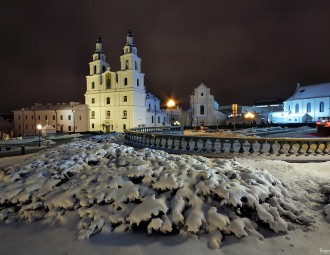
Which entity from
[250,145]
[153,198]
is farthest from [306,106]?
[153,198]

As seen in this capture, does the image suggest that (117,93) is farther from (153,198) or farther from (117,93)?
(153,198)

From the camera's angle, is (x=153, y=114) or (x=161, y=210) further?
(x=153, y=114)

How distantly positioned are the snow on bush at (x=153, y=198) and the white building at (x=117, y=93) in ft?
156

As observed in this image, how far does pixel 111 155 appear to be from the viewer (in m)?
7.57

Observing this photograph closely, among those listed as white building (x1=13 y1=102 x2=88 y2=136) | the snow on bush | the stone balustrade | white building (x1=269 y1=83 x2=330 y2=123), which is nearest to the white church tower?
white building (x1=13 y1=102 x2=88 y2=136)

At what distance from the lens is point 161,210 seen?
4.28 meters

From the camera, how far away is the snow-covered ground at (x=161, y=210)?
3.84 meters

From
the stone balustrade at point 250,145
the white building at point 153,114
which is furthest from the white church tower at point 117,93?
the stone balustrade at point 250,145

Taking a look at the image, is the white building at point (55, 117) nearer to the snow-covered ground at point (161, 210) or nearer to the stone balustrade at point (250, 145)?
the stone balustrade at point (250, 145)

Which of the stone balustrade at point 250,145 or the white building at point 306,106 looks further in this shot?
the white building at point 306,106

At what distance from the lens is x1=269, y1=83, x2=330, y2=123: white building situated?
60.2m

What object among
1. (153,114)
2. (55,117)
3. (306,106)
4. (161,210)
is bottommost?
(161,210)

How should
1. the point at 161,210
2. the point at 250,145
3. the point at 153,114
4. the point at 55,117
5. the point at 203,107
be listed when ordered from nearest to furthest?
1. the point at 161,210
2. the point at 250,145
3. the point at 203,107
4. the point at 55,117
5. the point at 153,114

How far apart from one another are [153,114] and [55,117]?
27.5 m
